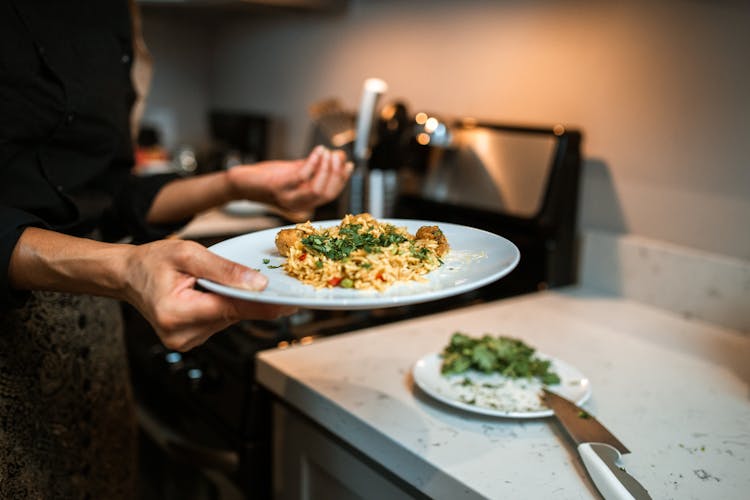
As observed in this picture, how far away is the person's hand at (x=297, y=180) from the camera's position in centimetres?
95

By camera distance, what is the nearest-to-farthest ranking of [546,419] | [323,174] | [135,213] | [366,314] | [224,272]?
[224,272] < [546,419] < [323,174] < [135,213] < [366,314]

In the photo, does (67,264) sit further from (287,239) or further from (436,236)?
(436,236)

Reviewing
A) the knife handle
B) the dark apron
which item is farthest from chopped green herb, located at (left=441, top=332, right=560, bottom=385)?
the dark apron

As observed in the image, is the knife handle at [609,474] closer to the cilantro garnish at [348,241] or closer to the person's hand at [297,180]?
the cilantro garnish at [348,241]

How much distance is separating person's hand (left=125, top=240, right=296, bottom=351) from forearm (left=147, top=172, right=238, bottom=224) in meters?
0.41

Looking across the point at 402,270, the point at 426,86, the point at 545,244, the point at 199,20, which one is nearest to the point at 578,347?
the point at 545,244

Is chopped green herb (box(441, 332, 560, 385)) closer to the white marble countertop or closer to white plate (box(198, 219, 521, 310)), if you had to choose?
the white marble countertop

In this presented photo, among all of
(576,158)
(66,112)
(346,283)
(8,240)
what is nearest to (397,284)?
(346,283)

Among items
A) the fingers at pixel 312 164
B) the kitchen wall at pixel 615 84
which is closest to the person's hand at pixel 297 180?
the fingers at pixel 312 164

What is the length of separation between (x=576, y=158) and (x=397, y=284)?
903 millimetres

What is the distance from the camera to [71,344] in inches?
36.5

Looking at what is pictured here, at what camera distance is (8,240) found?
655 mm

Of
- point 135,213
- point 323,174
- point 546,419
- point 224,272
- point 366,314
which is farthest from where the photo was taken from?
point 366,314

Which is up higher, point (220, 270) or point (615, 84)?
point (615, 84)
